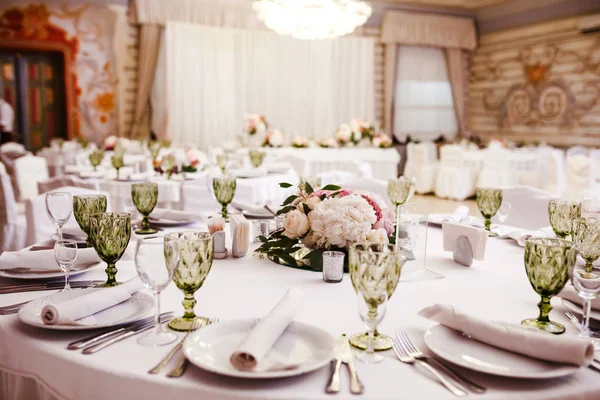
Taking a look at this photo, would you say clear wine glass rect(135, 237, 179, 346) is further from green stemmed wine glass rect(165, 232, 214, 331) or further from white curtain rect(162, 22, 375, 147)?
white curtain rect(162, 22, 375, 147)

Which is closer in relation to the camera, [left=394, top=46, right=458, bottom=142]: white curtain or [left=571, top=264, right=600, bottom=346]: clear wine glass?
[left=571, top=264, right=600, bottom=346]: clear wine glass

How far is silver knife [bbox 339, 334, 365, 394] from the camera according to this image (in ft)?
3.04

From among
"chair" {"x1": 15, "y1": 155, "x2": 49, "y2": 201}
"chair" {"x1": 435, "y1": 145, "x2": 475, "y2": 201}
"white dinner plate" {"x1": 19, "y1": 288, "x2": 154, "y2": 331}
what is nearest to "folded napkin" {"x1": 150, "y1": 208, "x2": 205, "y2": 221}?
"white dinner plate" {"x1": 19, "y1": 288, "x2": 154, "y2": 331}

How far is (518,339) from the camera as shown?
105cm

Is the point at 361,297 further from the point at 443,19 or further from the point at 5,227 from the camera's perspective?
the point at 443,19

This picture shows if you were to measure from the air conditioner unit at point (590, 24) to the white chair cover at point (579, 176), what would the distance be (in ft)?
13.0

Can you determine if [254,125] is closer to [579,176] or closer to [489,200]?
[579,176]

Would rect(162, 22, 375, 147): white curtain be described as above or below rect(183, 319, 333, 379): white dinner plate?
above

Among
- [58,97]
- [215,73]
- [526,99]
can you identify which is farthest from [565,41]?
[58,97]

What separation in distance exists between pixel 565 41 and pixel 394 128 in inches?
139

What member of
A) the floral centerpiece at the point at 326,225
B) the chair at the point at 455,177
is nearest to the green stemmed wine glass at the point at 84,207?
the floral centerpiece at the point at 326,225

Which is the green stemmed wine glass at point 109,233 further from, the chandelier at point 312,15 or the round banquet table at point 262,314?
the chandelier at point 312,15

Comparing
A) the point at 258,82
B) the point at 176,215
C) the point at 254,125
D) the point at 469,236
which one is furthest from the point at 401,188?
the point at 258,82

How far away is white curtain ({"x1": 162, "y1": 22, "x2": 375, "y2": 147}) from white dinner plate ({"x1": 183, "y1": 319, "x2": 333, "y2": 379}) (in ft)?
27.8
